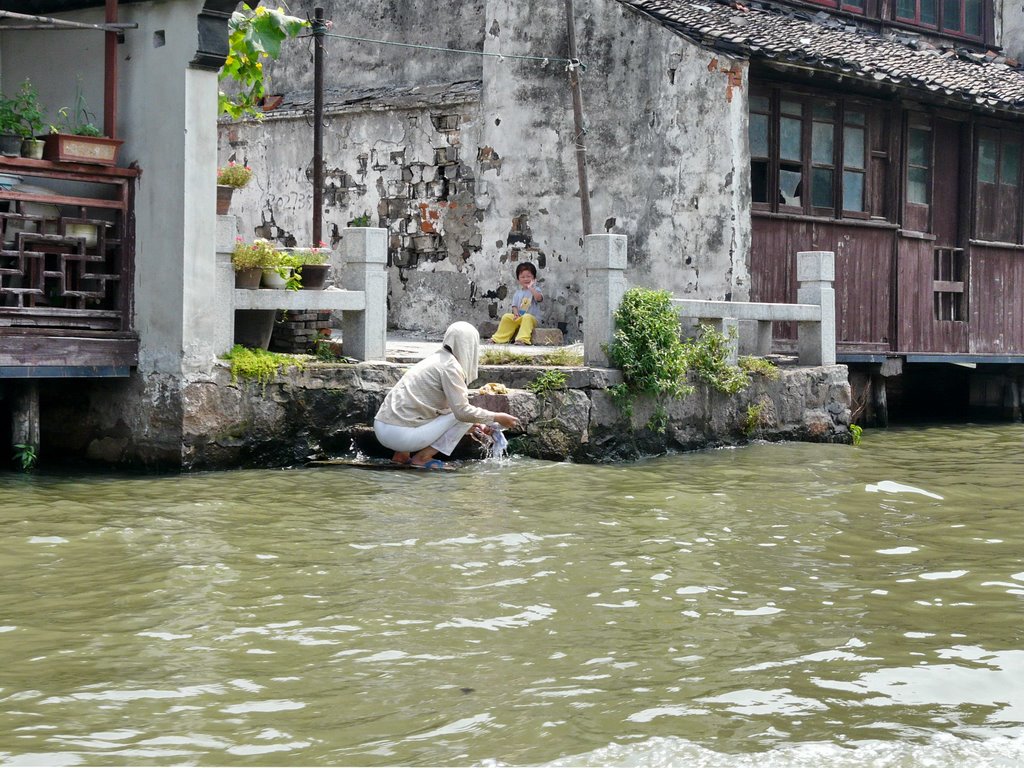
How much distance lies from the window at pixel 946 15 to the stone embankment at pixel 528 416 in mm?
7036

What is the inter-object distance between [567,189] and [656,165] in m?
1.34

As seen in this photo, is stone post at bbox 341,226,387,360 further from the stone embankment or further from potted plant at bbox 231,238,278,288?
potted plant at bbox 231,238,278,288

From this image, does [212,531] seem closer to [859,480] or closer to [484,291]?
[859,480]

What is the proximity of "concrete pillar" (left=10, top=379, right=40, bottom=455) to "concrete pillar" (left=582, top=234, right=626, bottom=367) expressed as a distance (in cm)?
472

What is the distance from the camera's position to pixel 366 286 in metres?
11.2

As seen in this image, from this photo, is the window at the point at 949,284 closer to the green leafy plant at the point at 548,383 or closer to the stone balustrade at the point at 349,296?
the green leafy plant at the point at 548,383

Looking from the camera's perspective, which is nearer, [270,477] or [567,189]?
[270,477]

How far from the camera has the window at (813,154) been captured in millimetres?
15281

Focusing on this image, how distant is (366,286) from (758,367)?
14.3ft

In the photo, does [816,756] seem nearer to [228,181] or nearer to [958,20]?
[228,181]

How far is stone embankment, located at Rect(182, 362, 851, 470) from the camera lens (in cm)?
1039

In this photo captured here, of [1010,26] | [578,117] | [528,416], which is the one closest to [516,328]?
[578,117]

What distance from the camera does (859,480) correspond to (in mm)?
10867

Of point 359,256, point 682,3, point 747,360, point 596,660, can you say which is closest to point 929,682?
point 596,660
